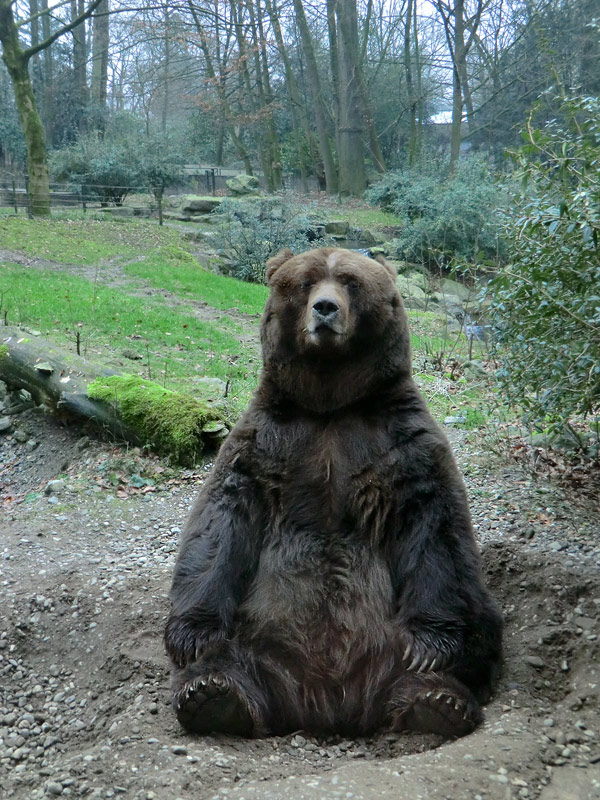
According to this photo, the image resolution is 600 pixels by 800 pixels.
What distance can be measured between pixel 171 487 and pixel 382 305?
377 cm

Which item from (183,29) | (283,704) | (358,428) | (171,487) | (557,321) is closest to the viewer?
(283,704)

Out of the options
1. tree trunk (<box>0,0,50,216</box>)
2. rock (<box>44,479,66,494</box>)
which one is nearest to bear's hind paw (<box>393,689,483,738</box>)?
rock (<box>44,479,66,494</box>)

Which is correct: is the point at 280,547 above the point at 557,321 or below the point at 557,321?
below

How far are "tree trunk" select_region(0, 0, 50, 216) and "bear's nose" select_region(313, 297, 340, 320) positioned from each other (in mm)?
23094

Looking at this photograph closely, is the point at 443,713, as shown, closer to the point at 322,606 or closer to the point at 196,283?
the point at 322,606

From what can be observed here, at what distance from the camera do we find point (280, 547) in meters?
4.43

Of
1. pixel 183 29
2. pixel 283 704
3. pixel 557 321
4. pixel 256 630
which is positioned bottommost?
pixel 283 704

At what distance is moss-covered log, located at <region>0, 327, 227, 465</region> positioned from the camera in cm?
788

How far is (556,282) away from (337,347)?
2.03 metres

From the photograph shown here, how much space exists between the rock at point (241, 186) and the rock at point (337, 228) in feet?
26.8

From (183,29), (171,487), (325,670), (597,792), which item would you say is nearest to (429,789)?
(597,792)

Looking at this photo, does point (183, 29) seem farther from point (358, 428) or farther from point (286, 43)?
point (358, 428)

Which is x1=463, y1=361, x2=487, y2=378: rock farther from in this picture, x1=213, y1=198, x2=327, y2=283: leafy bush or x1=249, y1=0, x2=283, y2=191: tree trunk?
x1=249, y1=0, x2=283, y2=191: tree trunk

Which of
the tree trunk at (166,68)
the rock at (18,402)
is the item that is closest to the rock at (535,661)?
the rock at (18,402)
